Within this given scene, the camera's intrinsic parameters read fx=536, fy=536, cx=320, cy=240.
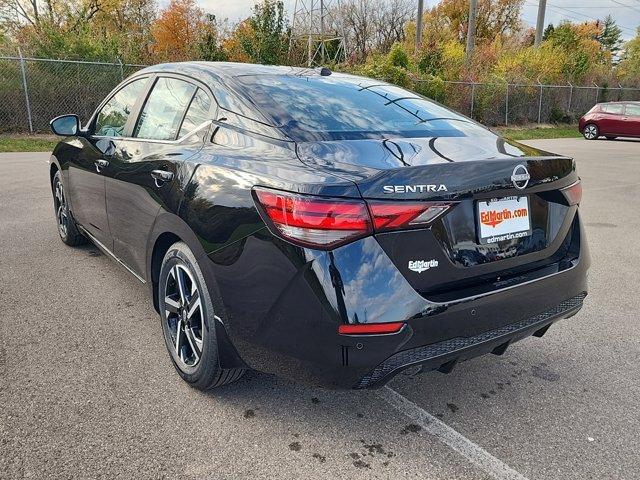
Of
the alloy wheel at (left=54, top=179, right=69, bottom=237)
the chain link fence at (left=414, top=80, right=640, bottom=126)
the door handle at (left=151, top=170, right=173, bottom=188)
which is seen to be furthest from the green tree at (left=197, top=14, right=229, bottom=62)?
the door handle at (left=151, top=170, right=173, bottom=188)

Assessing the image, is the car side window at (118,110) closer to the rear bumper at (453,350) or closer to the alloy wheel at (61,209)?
the alloy wheel at (61,209)

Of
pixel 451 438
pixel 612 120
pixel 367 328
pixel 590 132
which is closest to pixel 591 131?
pixel 590 132

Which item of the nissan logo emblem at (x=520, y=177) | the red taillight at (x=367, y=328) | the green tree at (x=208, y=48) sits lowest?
the red taillight at (x=367, y=328)

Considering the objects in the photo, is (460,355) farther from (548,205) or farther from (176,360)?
(176,360)

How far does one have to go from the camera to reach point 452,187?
2.02m

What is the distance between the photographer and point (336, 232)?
6.24ft

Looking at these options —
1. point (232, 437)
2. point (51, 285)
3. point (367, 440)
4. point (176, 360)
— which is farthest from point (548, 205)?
point (51, 285)

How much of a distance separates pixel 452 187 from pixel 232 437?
1.39 meters

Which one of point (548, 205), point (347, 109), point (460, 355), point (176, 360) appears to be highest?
point (347, 109)

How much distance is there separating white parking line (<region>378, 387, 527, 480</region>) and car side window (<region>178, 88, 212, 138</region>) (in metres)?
1.65

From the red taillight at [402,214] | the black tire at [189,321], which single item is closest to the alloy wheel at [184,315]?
the black tire at [189,321]

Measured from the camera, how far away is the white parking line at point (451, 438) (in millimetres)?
2115

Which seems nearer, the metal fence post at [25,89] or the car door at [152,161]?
the car door at [152,161]

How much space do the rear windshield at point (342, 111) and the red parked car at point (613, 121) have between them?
833 inches
